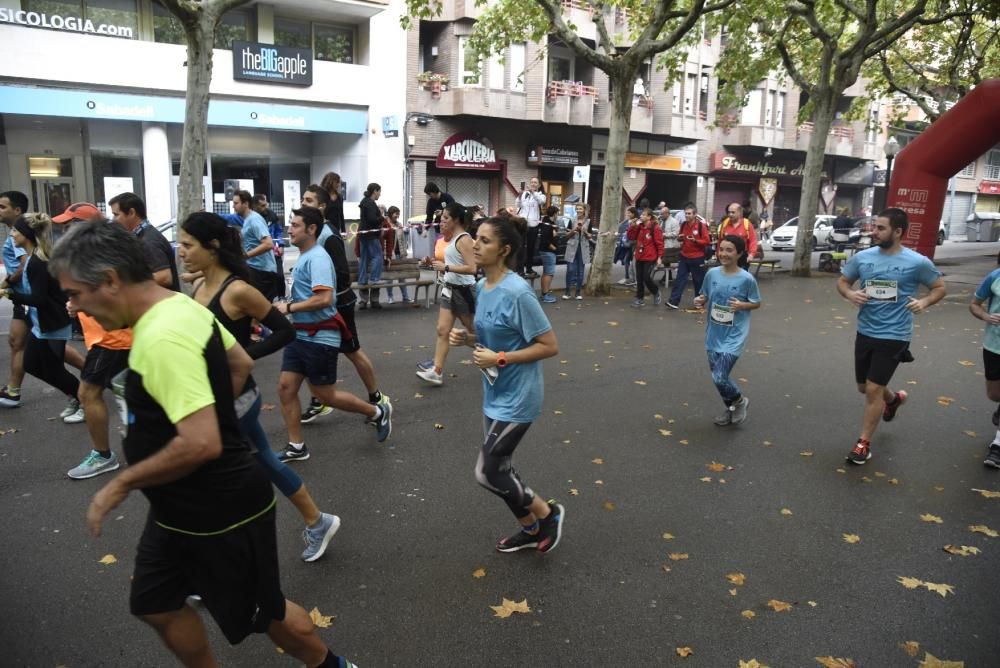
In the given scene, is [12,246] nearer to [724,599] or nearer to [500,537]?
[500,537]

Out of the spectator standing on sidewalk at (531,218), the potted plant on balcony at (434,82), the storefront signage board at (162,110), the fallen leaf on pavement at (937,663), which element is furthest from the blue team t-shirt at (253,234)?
the potted plant on balcony at (434,82)

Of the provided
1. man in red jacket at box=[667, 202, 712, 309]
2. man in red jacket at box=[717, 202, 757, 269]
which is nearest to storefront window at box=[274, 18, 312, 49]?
man in red jacket at box=[667, 202, 712, 309]

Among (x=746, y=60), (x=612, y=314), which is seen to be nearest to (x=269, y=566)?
(x=612, y=314)

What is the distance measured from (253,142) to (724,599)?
20.9m

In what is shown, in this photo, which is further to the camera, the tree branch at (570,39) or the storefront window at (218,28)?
the storefront window at (218,28)

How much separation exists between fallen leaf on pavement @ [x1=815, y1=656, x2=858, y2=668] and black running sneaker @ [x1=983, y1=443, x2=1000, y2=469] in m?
3.18

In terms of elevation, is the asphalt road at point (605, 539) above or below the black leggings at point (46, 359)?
below

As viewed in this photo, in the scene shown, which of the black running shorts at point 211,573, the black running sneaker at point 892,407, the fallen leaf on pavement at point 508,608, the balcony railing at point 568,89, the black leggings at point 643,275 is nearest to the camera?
the black running shorts at point 211,573

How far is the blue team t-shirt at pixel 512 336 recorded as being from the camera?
3.60 meters

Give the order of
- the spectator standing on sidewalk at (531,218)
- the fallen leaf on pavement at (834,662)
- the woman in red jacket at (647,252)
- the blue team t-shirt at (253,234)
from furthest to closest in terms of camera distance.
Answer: the spectator standing on sidewalk at (531,218), the woman in red jacket at (647,252), the blue team t-shirt at (253,234), the fallen leaf on pavement at (834,662)

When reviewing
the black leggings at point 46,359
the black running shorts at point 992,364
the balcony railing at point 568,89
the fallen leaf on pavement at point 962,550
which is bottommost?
the fallen leaf on pavement at point 962,550

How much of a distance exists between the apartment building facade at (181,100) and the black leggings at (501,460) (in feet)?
60.3

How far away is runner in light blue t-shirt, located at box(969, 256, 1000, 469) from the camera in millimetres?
5398

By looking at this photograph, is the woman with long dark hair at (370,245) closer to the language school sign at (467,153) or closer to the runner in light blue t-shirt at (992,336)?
the runner in light blue t-shirt at (992,336)
